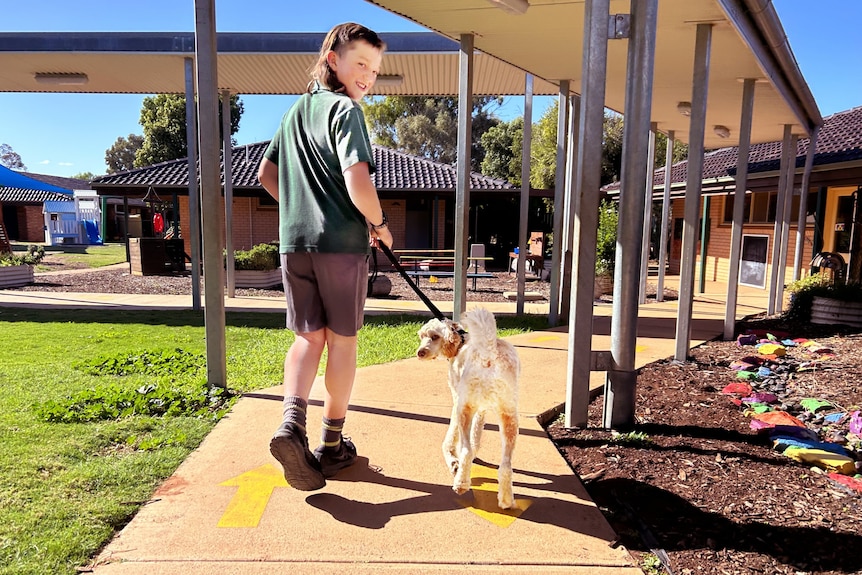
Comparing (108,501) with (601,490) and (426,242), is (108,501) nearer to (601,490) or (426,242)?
(601,490)

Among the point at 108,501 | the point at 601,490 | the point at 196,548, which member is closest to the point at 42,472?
the point at 108,501

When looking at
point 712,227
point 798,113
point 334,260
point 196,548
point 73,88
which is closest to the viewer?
point 196,548

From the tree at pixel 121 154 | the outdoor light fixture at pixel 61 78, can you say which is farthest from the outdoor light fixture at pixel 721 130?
the tree at pixel 121 154

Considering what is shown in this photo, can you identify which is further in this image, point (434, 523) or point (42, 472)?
point (42, 472)

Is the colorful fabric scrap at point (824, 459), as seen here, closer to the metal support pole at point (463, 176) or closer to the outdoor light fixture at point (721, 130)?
the metal support pole at point (463, 176)

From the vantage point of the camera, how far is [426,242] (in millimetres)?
20875

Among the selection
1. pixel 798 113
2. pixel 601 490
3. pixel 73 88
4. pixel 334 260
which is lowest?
pixel 601 490

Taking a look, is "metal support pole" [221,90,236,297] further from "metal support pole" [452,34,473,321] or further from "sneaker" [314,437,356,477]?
"sneaker" [314,437,356,477]

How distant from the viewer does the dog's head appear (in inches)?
105

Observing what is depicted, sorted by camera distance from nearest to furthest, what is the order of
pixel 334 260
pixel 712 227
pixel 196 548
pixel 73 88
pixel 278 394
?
pixel 196 548 < pixel 334 260 < pixel 278 394 < pixel 73 88 < pixel 712 227

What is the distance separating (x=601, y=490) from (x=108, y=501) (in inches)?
93.1

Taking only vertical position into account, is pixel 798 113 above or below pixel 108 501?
above

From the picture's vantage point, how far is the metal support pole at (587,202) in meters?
3.40

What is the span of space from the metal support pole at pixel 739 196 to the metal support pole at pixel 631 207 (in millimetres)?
3128
